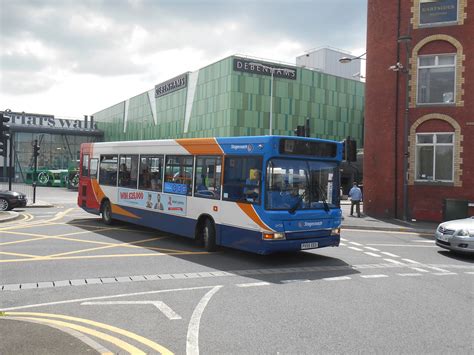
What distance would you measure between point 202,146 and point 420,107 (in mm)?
14234

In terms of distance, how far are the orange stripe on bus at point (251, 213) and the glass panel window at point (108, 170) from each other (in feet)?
21.9

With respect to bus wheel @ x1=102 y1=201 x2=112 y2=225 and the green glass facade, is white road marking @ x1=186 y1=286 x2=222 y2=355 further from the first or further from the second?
the green glass facade

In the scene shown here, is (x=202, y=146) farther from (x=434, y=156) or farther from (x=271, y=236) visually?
(x=434, y=156)

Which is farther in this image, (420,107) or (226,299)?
(420,107)

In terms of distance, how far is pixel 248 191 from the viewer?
10.3 m

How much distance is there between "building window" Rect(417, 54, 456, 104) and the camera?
21.8 m

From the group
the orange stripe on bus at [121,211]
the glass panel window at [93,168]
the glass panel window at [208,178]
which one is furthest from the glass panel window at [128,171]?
the glass panel window at [208,178]

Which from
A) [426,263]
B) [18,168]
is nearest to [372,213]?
[426,263]

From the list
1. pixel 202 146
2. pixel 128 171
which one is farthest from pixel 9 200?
pixel 202 146

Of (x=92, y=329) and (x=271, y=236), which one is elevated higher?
(x=271, y=236)

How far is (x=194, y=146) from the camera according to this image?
39.8ft

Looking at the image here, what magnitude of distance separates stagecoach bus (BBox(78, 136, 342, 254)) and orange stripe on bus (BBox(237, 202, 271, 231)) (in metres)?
0.02

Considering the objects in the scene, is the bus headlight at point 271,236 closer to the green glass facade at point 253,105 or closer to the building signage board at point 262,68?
the green glass facade at point 253,105

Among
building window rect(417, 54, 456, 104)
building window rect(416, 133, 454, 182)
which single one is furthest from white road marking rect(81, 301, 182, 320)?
building window rect(417, 54, 456, 104)
